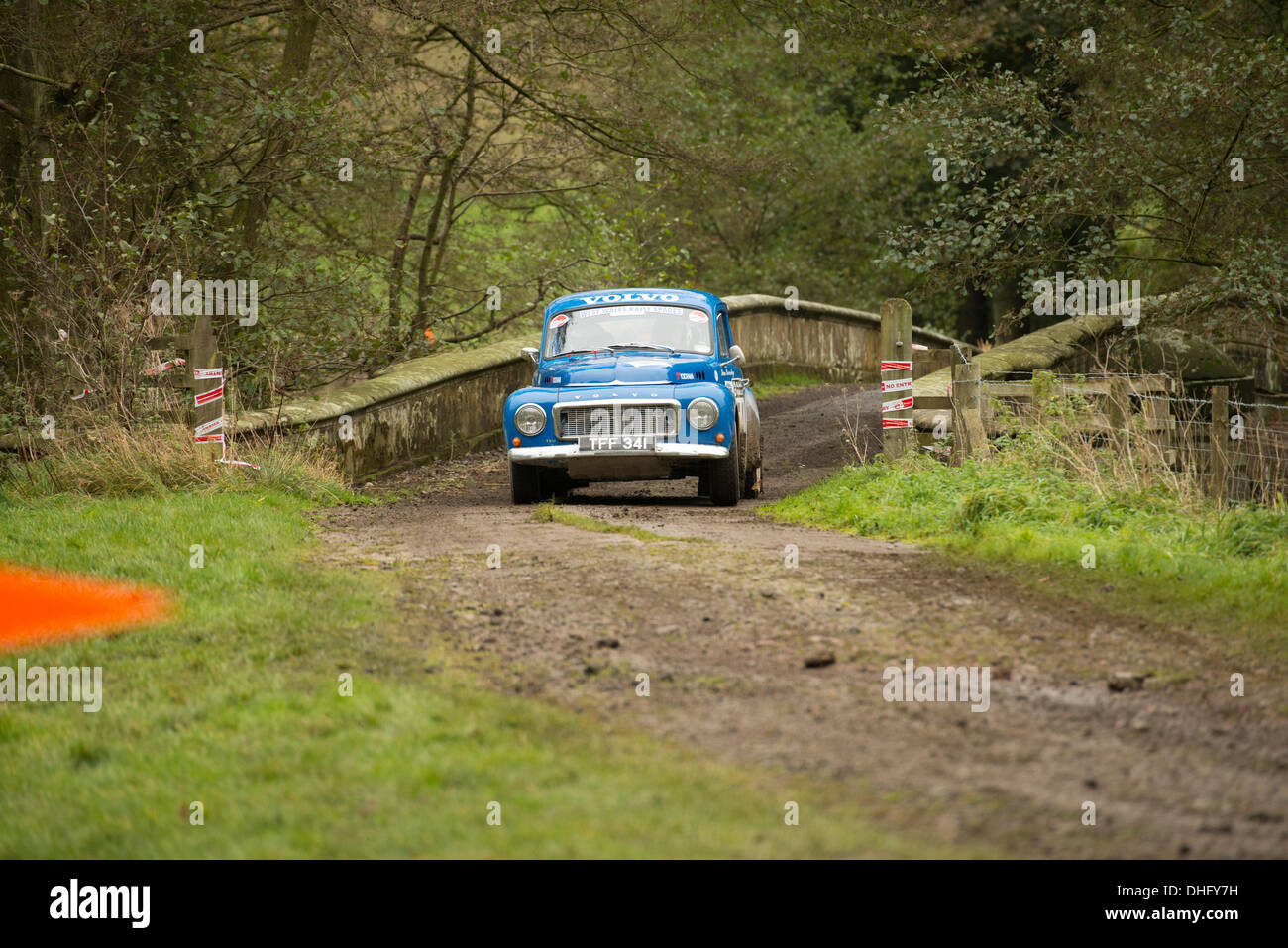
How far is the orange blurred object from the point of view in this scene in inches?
249

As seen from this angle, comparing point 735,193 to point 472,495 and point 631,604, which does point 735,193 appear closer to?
point 472,495

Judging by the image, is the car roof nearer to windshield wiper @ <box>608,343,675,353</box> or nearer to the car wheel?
windshield wiper @ <box>608,343,675,353</box>

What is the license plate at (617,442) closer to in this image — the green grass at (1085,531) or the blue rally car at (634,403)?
the blue rally car at (634,403)

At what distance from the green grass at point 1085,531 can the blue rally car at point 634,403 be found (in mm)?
871

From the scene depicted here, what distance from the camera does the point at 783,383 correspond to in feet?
76.4

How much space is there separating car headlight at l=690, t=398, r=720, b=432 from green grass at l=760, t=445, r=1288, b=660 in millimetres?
881

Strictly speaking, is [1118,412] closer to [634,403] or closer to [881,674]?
[634,403]

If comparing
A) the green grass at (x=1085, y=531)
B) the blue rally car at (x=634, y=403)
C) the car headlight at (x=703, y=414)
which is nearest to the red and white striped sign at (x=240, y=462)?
the blue rally car at (x=634, y=403)

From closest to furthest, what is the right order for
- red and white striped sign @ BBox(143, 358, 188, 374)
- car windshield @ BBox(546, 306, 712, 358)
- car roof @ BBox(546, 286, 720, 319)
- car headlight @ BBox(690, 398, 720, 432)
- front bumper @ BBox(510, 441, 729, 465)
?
front bumper @ BBox(510, 441, 729, 465) → car headlight @ BBox(690, 398, 720, 432) → red and white striped sign @ BBox(143, 358, 188, 374) → car windshield @ BBox(546, 306, 712, 358) → car roof @ BBox(546, 286, 720, 319)

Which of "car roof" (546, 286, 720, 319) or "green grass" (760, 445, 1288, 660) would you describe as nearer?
"green grass" (760, 445, 1288, 660)

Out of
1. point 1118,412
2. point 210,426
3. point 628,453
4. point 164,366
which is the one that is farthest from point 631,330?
point 1118,412

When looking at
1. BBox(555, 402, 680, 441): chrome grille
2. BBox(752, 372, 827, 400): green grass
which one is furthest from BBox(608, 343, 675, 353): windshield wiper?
BBox(752, 372, 827, 400): green grass

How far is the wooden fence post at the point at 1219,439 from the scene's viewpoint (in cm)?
928

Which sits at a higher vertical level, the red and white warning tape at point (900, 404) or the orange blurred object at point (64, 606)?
the red and white warning tape at point (900, 404)
